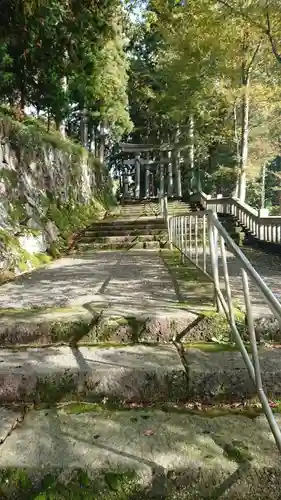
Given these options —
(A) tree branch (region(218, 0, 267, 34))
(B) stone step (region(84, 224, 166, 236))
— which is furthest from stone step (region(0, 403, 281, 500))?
(B) stone step (region(84, 224, 166, 236))

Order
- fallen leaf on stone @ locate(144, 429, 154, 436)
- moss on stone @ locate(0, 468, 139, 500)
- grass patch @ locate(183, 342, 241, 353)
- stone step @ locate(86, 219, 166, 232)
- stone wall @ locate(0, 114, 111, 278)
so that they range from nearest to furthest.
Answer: moss on stone @ locate(0, 468, 139, 500), fallen leaf on stone @ locate(144, 429, 154, 436), grass patch @ locate(183, 342, 241, 353), stone wall @ locate(0, 114, 111, 278), stone step @ locate(86, 219, 166, 232)

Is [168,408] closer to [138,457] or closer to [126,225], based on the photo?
[138,457]

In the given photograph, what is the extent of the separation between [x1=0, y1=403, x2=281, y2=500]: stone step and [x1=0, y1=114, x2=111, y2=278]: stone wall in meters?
3.40

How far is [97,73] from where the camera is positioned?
1207 cm

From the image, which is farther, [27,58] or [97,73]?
[97,73]

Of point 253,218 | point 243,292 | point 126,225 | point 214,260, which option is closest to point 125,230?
point 126,225

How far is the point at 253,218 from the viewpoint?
355 inches

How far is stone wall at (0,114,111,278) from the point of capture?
18.7 feet

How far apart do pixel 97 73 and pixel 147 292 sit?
10779mm

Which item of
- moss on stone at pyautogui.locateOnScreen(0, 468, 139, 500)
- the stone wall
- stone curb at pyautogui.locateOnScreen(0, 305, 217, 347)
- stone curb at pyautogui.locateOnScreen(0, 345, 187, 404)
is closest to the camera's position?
moss on stone at pyautogui.locateOnScreen(0, 468, 139, 500)

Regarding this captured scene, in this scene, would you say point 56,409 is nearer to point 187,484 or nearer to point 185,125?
point 187,484

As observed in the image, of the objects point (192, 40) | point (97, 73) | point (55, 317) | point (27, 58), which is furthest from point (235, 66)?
point (55, 317)

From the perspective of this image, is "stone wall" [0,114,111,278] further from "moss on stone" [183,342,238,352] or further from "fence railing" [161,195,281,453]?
"moss on stone" [183,342,238,352]

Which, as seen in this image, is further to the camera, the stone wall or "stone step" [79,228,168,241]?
"stone step" [79,228,168,241]
